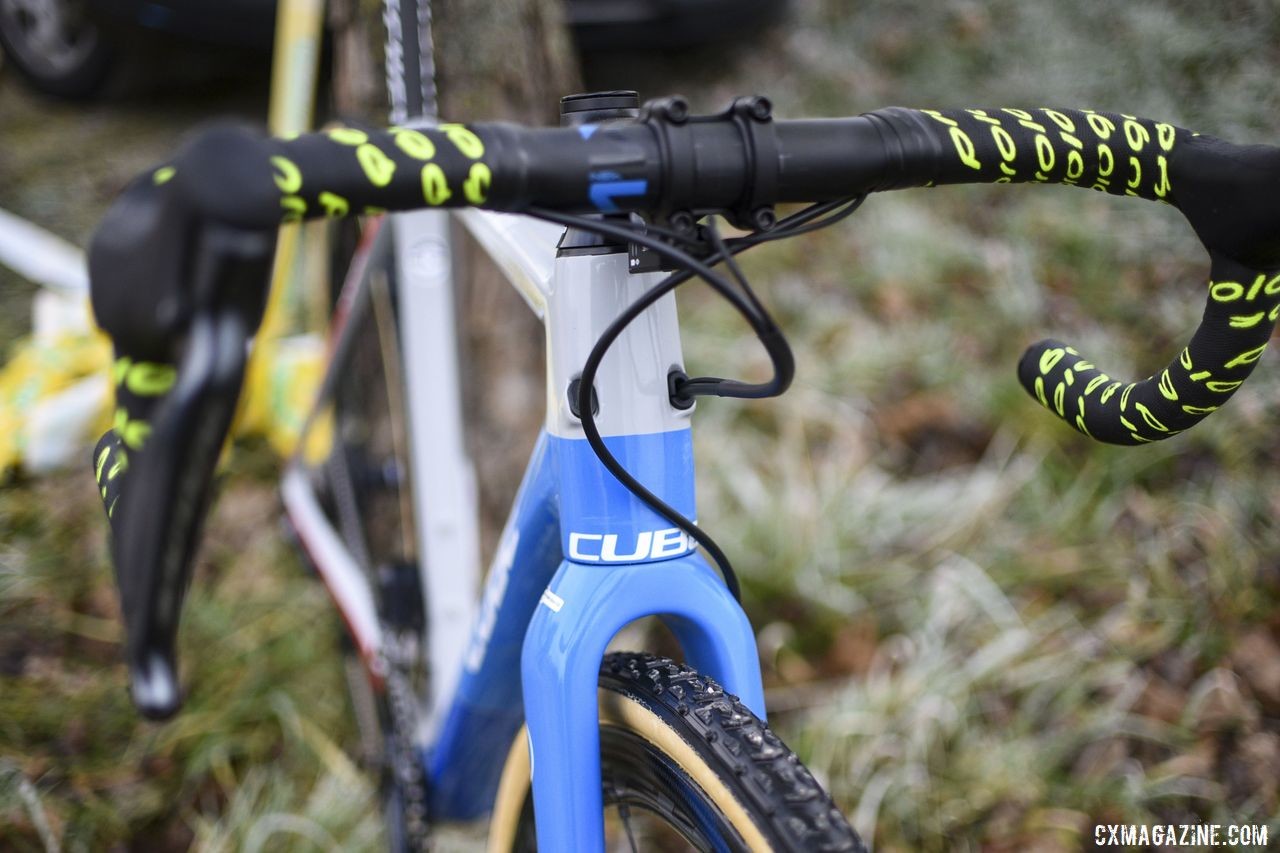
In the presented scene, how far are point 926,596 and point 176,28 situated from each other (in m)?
3.10

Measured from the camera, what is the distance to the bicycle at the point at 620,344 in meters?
0.54

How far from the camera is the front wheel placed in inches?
28.2

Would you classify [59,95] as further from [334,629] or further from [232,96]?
[334,629]

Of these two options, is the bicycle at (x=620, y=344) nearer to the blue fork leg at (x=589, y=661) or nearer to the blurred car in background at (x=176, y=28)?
the blue fork leg at (x=589, y=661)

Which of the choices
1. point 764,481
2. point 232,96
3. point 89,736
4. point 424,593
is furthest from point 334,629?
point 232,96

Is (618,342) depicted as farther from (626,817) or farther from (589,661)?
(626,817)

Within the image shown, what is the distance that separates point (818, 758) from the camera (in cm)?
176

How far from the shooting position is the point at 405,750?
145 centimetres

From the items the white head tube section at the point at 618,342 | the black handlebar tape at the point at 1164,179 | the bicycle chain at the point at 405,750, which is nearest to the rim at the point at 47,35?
the bicycle chain at the point at 405,750

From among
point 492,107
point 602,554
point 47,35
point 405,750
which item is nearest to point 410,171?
point 602,554

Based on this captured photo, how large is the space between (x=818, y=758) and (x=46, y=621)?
1629mm

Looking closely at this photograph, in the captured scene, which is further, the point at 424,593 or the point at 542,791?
the point at 424,593

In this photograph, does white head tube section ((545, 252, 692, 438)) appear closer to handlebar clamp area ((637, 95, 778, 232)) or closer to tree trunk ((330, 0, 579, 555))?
handlebar clamp area ((637, 95, 778, 232))

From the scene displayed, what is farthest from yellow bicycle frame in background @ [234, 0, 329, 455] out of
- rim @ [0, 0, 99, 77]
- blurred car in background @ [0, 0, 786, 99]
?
rim @ [0, 0, 99, 77]
